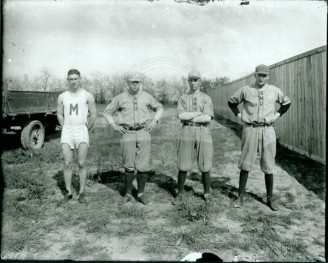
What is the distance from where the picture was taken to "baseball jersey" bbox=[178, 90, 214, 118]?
14.5ft

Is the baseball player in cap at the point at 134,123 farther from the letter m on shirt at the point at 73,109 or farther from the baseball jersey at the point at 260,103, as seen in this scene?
the baseball jersey at the point at 260,103

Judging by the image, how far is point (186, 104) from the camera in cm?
446

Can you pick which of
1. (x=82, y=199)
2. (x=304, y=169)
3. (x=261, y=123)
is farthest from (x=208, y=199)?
(x=304, y=169)

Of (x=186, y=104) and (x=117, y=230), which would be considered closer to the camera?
(x=117, y=230)

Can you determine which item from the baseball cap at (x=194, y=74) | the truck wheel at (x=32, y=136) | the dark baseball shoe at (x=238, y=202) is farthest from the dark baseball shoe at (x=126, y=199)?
the truck wheel at (x=32, y=136)

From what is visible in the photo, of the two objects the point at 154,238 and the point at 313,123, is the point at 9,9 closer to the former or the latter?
the point at 154,238

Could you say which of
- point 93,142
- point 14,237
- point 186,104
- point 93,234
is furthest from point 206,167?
point 93,142

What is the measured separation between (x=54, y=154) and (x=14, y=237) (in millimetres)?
4337

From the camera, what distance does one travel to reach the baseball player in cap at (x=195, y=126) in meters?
4.40

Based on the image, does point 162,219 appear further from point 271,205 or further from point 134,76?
point 134,76

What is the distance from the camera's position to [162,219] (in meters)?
4.05

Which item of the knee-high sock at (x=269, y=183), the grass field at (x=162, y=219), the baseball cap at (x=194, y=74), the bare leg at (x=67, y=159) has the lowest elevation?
the grass field at (x=162, y=219)

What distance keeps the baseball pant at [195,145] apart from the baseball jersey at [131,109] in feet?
1.59

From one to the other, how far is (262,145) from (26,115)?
6515 mm
